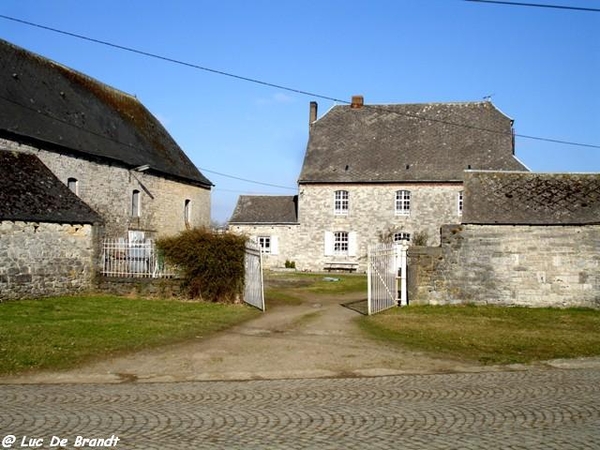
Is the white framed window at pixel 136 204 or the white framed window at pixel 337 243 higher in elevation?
the white framed window at pixel 136 204

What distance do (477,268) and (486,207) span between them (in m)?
2.10

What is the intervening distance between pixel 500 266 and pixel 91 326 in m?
12.0

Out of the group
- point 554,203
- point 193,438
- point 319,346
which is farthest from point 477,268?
point 193,438

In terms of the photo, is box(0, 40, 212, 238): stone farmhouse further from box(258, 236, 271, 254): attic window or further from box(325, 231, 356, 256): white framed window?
box(325, 231, 356, 256): white framed window

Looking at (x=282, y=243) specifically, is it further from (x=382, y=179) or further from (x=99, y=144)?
(x=99, y=144)

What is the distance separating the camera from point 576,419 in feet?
21.5

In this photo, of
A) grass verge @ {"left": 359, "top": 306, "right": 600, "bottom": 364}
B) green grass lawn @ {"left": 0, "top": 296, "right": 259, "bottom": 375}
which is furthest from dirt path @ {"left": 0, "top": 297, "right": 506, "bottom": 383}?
grass verge @ {"left": 359, "top": 306, "right": 600, "bottom": 364}

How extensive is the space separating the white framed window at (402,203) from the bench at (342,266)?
13.8 ft

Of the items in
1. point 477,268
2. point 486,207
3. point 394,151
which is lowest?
point 477,268

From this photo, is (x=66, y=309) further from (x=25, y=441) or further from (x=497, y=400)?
(x=497, y=400)

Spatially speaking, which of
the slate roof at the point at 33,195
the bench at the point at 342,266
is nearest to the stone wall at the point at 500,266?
the slate roof at the point at 33,195

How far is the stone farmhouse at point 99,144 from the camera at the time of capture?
22.7 m

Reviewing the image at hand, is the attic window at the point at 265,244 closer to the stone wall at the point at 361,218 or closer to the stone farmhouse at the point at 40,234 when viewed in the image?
the stone wall at the point at 361,218

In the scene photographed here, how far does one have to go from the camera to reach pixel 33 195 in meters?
19.2
